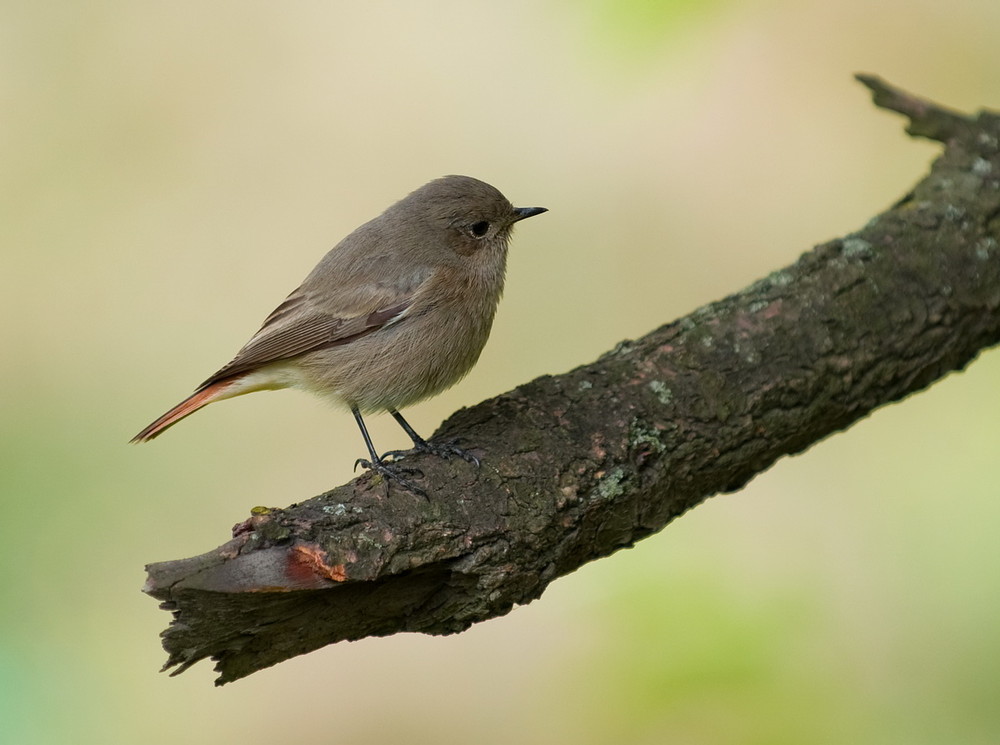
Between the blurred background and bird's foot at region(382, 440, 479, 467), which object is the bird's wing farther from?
the blurred background

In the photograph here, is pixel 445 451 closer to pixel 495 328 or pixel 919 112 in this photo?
pixel 919 112

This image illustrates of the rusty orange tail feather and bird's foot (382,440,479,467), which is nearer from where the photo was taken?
bird's foot (382,440,479,467)

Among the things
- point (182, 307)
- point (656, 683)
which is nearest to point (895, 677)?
point (656, 683)

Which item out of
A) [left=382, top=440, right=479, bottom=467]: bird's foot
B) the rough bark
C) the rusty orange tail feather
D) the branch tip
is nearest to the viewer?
the rough bark

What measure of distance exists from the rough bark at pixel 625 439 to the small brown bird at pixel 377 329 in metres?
0.45

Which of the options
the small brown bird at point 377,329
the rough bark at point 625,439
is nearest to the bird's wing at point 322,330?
the small brown bird at point 377,329

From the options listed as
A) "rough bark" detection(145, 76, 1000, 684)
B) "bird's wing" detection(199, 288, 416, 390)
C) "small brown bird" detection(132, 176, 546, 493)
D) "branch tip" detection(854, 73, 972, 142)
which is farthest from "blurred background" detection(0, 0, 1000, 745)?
"bird's wing" detection(199, 288, 416, 390)

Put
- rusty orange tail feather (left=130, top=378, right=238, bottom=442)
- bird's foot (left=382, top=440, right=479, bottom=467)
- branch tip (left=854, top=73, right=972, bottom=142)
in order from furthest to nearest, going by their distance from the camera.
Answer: branch tip (left=854, top=73, right=972, bottom=142) → rusty orange tail feather (left=130, top=378, right=238, bottom=442) → bird's foot (left=382, top=440, right=479, bottom=467)

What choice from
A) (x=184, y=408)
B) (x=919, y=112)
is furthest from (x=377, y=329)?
(x=919, y=112)

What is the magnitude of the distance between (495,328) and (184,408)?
294 centimetres

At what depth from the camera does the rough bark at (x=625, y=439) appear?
312cm

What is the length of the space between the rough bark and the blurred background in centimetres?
153

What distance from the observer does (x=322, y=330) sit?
453 cm

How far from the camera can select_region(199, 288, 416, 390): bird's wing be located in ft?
14.7
